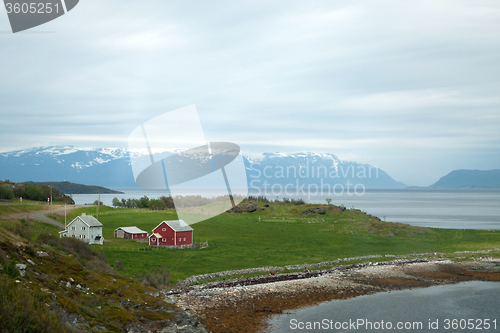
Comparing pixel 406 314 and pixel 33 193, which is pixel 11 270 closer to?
pixel 406 314

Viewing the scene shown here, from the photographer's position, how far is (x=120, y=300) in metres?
19.8

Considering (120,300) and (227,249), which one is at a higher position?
(120,300)

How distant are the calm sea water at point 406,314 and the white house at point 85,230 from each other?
27.6 metres

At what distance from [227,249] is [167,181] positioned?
25897 millimetres

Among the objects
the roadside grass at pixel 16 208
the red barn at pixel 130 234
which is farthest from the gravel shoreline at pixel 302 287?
the roadside grass at pixel 16 208

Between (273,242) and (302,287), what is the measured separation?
851 inches

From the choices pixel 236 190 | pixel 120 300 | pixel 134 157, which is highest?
pixel 134 157

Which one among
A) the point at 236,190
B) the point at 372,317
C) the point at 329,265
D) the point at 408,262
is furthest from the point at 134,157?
the point at 408,262

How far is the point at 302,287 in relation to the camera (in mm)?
A: 30406

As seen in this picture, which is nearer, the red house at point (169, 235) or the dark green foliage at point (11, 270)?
the dark green foliage at point (11, 270)

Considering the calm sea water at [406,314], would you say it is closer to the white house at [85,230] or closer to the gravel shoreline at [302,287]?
the gravel shoreline at [302,287]

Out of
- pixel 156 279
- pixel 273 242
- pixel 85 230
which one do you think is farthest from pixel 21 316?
pixel 273 242

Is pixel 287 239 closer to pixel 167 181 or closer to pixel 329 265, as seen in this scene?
pixel 329 265

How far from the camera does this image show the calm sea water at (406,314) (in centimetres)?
2316
